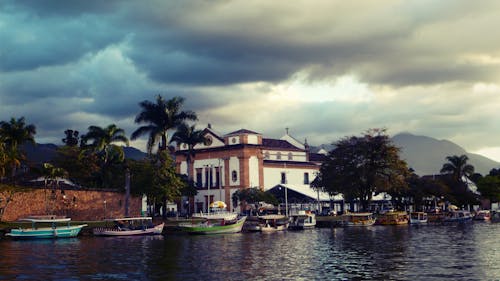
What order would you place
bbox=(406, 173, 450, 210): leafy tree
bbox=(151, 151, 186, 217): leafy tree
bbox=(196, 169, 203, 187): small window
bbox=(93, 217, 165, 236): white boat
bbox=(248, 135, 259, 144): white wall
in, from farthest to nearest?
bbox=(196, 169, 203, 187): small window → bbox=(248, 135, 259, 144): white wall → bbox=(406, 173, 450, 210): leafy tree → bbox=(151, 151, 186, 217): leafy tree → bbox=(93, 217, 165, 236): white boat

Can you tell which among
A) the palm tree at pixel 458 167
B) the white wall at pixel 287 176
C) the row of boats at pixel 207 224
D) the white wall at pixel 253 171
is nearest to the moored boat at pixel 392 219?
the row of boats at pixel 207 224

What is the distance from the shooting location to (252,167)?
122m

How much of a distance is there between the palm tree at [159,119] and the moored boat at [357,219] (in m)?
29.0

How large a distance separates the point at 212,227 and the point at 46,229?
1957cm

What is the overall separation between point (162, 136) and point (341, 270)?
5667 cm

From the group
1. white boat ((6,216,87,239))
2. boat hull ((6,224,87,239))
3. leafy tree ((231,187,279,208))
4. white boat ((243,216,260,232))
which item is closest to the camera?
boat hull ((6,224,87,239))

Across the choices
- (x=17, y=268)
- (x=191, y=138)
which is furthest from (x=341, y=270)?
(x=191, y=138)

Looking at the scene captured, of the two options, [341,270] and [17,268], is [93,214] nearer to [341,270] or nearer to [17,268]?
[17,268]

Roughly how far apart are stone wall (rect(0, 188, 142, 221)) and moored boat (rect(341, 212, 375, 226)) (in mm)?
31274

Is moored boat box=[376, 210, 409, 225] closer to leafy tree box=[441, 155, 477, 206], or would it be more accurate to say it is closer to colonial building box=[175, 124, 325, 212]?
colonial building box=[175, 124, 325, 212]

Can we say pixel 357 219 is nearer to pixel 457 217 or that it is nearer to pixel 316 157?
pixel 457 217

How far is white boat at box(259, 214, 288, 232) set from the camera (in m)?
80.5

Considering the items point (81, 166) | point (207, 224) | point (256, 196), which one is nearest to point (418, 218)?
point (256, 196)

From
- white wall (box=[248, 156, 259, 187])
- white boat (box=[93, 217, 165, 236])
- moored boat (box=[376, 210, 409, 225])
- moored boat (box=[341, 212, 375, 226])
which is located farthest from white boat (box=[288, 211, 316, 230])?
white wall (box=[248, 156, 259, 187])
